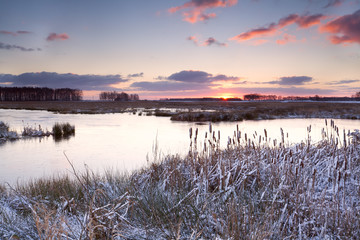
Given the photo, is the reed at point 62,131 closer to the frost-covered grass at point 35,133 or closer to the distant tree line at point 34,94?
the frost-covered grass at point 35,133

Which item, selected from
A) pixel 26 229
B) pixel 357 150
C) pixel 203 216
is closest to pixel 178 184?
pixel 203 216

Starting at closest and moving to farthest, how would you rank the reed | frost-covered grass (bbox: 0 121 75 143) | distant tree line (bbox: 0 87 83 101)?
frost-covered grass (bbox: 0 121 75 143) < the reed < distant tree line (bbox: 0 87 83 101)

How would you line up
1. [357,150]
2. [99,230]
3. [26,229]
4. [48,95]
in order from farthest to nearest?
[48,95], [357,150], [26,229], [99,230]

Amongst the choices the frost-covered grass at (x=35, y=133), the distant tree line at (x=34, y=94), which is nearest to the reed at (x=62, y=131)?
the frost-covered grass at (x=35, y=133)

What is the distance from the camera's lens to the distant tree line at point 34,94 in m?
136

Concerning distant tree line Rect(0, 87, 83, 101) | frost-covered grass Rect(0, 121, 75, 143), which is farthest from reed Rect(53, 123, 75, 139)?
distant tree line Rect(0, 87, 83, 101)

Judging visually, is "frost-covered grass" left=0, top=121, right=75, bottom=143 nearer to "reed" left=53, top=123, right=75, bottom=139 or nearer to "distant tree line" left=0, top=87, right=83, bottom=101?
"reed" left=53, top=123, right=75, bottom=139

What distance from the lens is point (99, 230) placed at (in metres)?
3.27

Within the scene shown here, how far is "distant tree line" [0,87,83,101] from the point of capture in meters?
136

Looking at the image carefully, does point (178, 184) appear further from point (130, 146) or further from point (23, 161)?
point (130, 146)

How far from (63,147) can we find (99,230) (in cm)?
1323

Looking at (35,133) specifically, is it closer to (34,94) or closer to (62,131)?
(62,131)

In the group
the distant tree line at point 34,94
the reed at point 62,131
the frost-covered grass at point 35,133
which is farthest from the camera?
the distant tree line at point 34,94

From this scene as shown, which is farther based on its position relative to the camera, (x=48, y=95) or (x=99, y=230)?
(x=48, y=95)
